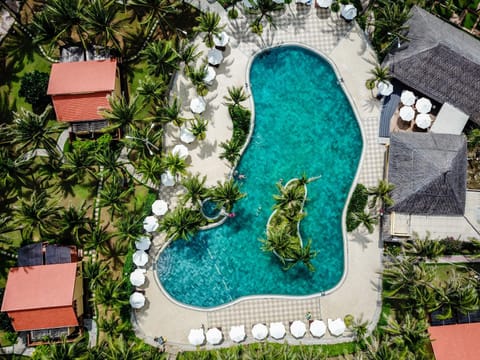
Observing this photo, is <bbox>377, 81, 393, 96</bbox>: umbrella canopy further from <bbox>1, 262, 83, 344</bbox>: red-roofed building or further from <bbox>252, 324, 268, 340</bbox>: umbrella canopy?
<bbox>1, 262, 83, 344</bbox>: red-roofed building

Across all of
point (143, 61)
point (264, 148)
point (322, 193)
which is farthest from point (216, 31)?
point (322, 193)

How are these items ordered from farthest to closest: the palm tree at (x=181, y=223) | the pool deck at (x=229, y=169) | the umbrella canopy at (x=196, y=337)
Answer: the pool deck at (x=229, y=169)
the umbrella canopy at (x=196, y=337)
the palm tree at (x=181, y=223)

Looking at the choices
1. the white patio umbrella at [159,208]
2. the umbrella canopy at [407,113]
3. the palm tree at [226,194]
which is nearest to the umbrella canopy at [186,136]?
the palm tree at [226,194]

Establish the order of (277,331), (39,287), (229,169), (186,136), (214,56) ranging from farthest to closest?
(214,56)
(229,169)
(186,136)
(277,331)
(39,287)

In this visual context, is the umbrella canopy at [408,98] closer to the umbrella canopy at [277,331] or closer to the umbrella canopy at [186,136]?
the umbrella canopy at [186,136]

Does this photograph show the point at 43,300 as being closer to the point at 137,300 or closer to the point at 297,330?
the point at 137,300

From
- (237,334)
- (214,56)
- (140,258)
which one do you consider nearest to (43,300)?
(140,258)
